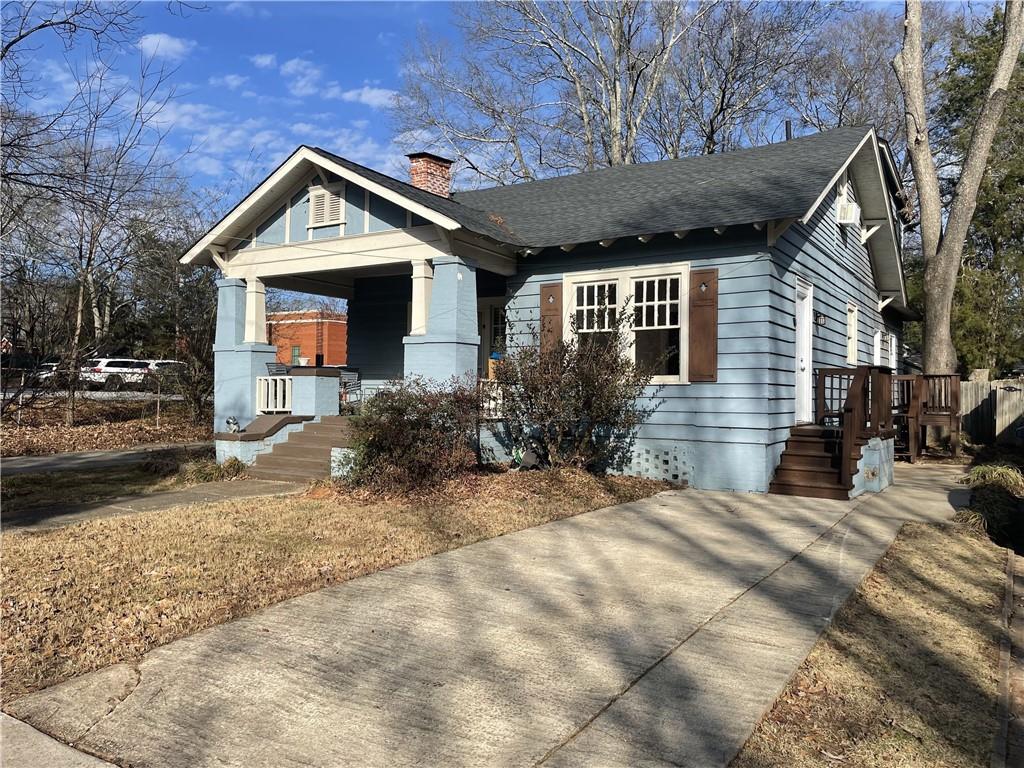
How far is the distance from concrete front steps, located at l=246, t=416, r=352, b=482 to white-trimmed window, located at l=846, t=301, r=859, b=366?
9.67 meters

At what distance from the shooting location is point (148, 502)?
325 inches

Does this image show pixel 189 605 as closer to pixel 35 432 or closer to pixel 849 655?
pixel 849 655

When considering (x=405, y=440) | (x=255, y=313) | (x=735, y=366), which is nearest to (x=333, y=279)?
(x=255, y=313)

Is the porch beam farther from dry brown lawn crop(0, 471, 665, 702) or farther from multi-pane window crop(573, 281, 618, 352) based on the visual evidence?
dry brown lawn crop(0, 471, 665, 702)

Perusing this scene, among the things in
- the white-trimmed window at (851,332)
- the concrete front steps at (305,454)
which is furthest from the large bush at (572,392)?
the white-trimmed window at (851,332)

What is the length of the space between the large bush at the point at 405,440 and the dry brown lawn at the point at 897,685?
4758 millimetres

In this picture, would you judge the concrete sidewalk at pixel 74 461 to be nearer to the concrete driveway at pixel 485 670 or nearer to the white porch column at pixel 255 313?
the white porch column at pixel 255 313

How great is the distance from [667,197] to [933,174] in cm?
893

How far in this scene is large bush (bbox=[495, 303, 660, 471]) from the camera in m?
9.02

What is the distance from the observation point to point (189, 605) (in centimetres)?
431

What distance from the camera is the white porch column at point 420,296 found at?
10.5m

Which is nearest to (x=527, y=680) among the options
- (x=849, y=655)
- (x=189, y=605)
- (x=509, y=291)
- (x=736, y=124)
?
(x=849, y=655)

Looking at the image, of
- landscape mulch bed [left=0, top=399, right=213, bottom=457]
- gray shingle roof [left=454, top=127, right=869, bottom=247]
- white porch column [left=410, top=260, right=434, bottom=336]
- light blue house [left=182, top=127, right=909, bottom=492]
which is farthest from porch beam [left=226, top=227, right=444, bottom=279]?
landscape mulch bed [left=0, top=399, right=213, bottom=457]

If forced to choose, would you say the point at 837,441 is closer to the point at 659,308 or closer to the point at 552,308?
the point at 659,308
